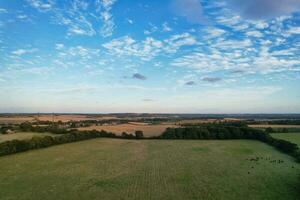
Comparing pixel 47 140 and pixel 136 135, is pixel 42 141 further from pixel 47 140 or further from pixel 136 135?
pixel 136 135

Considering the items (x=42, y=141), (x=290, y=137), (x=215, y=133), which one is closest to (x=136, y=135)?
(x=215, y=133)

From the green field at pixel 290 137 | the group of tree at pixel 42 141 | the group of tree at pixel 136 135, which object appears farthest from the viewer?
the group of tree at pixel 136 135

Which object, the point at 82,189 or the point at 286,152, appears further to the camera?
the point at 286,152

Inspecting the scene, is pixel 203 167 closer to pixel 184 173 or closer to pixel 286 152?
pixel 184 173

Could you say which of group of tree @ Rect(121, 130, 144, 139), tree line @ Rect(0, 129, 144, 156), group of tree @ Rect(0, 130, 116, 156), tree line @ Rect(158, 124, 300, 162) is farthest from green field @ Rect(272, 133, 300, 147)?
group of tree @ Rect(0, 130, 116, 156)

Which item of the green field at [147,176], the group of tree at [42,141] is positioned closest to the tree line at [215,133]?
the group of tree at [42,141]

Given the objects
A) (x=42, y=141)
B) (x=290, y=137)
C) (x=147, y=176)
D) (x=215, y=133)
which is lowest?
(x=147, y=176)

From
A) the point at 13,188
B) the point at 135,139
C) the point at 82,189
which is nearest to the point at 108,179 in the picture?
the point at 82,189

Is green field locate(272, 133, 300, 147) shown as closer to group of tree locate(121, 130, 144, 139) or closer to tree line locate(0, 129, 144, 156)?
group of tree locate(121, 130, 144, 139)

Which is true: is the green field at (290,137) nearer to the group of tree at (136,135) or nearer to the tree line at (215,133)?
the tree line at (215,133)
